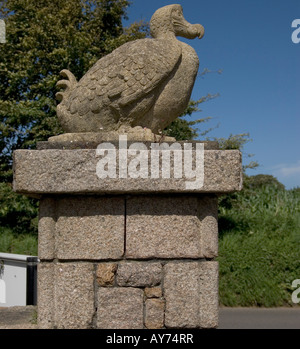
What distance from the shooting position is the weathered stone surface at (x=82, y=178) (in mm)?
2961

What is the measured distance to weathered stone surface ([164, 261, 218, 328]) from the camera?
3080 mm

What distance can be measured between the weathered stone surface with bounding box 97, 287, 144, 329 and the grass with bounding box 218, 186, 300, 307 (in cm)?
506

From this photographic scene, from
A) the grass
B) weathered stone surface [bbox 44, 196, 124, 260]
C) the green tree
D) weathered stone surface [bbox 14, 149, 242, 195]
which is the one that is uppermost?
the green tree

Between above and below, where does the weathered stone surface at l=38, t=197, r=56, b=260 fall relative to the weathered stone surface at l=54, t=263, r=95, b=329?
above

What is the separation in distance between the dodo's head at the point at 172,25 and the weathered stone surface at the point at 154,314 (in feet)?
7.65

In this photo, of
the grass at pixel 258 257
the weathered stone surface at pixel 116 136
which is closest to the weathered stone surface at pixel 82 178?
the weathered stone surface at pixel 116 136

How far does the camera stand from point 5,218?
10469 millimetres

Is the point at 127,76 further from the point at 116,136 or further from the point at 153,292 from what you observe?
the point at 153,292

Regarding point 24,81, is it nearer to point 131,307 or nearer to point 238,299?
point 238,299

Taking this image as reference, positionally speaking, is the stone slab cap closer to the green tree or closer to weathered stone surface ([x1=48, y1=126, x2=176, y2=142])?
weathered stone surface ([x1=48, y1=126, x2=176, y2=142])

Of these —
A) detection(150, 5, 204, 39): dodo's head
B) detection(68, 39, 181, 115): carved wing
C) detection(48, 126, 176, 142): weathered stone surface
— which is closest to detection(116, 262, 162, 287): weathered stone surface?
detection(48, 126, 176, 142): weathered stone surface

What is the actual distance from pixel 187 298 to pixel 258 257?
213 inches

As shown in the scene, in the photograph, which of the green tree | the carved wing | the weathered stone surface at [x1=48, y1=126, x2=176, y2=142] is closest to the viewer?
the weathered stone surface at [x1=48, y1=126, x2=176, y2=142]

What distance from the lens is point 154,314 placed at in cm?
307
